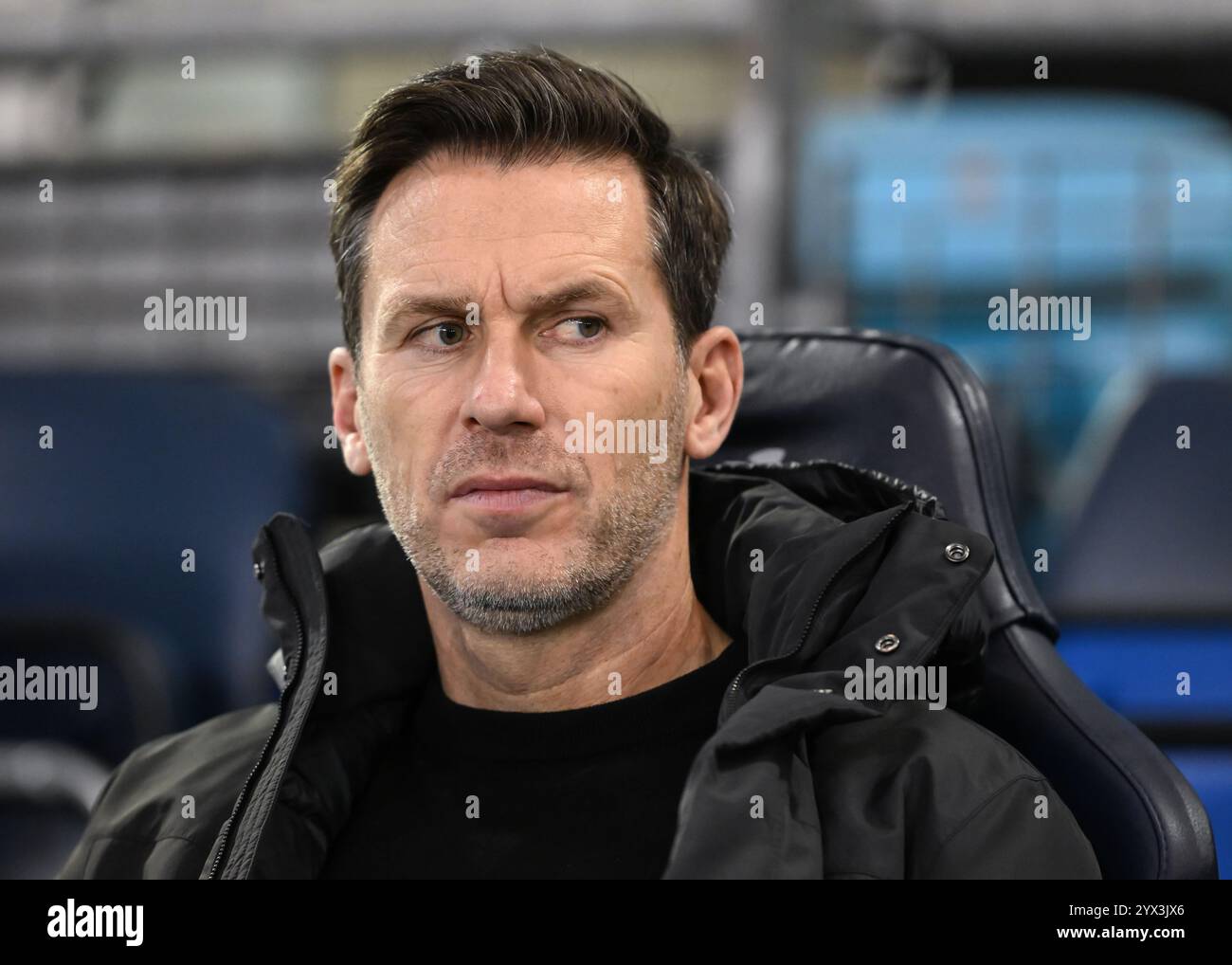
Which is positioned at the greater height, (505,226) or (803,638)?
(505,226)

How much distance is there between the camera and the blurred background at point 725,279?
87.9 inches

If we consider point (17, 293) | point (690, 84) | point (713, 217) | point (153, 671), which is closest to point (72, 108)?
point (17, 293)

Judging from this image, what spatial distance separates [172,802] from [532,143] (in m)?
0.67

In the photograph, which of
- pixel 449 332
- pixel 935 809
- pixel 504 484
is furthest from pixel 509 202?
pixel 935 809

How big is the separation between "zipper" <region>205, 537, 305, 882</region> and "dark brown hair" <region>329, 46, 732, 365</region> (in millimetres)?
240

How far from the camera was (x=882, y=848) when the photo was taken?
103cm

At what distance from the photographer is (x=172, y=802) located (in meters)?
1.35

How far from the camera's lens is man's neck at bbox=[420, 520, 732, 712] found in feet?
4.21
